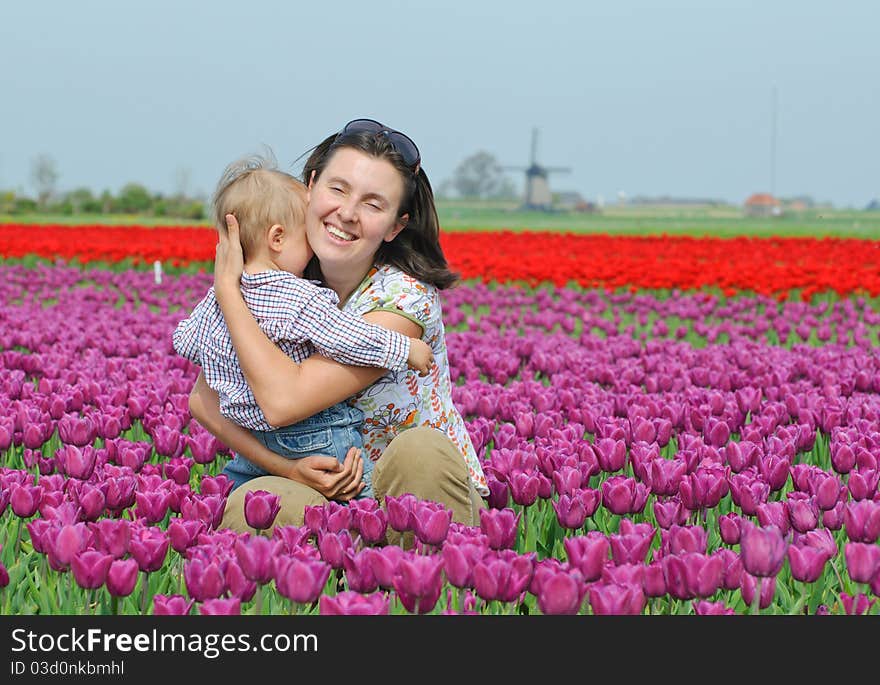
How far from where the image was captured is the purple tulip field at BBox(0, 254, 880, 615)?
2.66 metres

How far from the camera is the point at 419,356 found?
3.63 m

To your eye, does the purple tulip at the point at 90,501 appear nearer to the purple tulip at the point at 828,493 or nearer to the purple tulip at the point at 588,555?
the purple tulip at the point at 588,555

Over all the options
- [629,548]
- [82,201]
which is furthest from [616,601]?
[82,201]

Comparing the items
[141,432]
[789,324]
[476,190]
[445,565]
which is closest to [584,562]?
[445,565]

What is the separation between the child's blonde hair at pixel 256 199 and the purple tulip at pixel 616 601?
1746 mm

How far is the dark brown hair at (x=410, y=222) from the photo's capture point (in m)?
3.86

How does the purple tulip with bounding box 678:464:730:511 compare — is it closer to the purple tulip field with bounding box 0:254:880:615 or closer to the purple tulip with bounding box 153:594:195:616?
the purple tulip field with bounding box 0:254:880:615

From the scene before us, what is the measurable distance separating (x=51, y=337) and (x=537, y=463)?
4.91m

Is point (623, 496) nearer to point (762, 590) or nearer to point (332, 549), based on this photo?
point (762, 590)

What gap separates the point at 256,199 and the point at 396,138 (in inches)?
21.0

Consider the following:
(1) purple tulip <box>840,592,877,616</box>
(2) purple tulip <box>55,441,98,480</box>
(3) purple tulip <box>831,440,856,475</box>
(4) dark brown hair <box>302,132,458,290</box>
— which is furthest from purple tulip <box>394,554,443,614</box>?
(3) purple tulip <box>831,440,856,475</box>

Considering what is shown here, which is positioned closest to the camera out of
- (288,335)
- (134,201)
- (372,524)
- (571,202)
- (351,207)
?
(372,524)

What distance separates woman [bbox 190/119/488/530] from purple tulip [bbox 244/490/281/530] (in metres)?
0.24

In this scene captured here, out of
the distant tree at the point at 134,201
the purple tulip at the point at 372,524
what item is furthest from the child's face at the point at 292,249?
the distant tree at the point at 134,201
